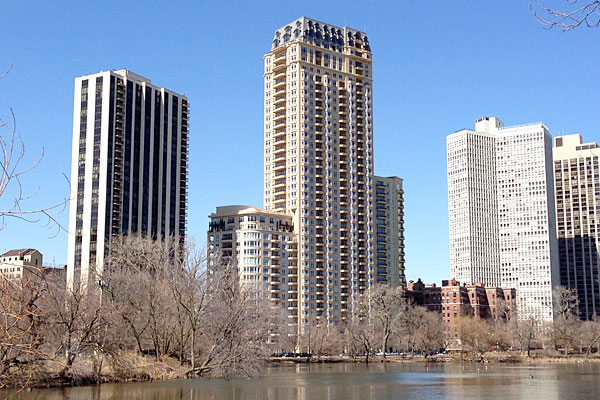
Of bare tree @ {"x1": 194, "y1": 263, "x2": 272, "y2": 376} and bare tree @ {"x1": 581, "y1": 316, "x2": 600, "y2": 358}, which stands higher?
bare tree @ {"x1": 194, "y1": 263, "x2": 272, "y2": 376}

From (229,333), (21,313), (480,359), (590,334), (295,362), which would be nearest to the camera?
(21,313)

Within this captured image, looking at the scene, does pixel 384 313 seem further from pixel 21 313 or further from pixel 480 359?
pixel 21 313

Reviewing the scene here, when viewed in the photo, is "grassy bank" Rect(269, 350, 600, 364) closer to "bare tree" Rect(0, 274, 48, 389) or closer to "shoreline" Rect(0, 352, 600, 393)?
"shoreline" Rect(0, 352, 600, 393)

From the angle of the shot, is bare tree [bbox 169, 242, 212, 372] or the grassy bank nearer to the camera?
bare tree [bbox 169, 242, 212, 372]

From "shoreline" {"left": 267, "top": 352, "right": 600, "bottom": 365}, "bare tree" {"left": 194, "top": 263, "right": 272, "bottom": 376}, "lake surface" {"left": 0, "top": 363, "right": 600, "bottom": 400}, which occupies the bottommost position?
"shoreline" {"left": 267, "top": 352, "right": 600, "bottom": 365}

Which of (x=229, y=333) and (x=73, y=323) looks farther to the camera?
(x=229, y=333)

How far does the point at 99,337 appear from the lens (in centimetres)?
7312

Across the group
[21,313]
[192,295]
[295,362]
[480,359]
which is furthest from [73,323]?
[480,359]

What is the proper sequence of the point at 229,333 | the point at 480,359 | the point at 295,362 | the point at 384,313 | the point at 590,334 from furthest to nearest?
the point at 384,313 → the point at 590,334 → the point at 480,359 → the point at 295,362 → the point at 229,333

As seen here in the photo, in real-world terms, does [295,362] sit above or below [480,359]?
below

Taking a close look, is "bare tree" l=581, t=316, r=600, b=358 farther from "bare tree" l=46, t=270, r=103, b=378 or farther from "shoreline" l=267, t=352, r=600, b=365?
"bare tree" l=46, t=270, r=103, b=378

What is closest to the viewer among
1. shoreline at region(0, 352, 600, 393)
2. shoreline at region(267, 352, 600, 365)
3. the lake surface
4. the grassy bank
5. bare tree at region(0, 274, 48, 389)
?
bare tree at region(0, 274, 48, 389)

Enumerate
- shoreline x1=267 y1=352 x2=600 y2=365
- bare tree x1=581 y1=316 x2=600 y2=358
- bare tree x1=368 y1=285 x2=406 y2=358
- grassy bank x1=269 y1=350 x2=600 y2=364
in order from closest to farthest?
1. shoreline x1=267 y1=352 x2=600 y2=365
2. grassy bank x1=269 y1=350 x2=600 y2=364
3. bare tree x1=581 y1=316 x2=600 y2=358
4. bare tree x1=368 y1=285 x2=406 y2=358

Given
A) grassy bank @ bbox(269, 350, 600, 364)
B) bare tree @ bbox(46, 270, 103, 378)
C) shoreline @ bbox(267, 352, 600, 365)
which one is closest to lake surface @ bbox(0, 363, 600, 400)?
bare tree @ bbox(46, 270, 103, 378)
